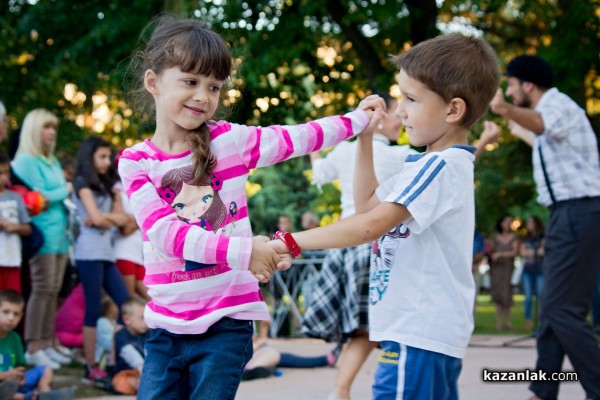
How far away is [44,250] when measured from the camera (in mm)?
7375

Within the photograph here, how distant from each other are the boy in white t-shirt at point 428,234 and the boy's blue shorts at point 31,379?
361 centimetres

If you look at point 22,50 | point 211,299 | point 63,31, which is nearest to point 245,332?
point 211,299

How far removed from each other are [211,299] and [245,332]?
17 centimetres

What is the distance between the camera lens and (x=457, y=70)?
307 cm

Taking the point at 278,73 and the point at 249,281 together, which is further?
the point at 278,73

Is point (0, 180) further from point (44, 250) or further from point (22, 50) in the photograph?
point (22, 50)

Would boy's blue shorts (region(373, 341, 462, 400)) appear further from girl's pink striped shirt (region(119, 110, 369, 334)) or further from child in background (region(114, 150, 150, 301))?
child in background (region(114, 150, 150, 301))

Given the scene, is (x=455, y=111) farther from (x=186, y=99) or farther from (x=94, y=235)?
(x=94, y=235)

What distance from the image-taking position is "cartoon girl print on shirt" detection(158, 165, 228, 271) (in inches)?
122

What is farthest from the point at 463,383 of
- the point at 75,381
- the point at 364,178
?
the point at 364,178

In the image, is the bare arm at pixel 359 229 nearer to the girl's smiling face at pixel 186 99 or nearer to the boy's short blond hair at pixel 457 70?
the boy's short blond hair at pixel 457 70

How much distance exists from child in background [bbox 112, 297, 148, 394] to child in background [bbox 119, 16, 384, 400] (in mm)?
3538

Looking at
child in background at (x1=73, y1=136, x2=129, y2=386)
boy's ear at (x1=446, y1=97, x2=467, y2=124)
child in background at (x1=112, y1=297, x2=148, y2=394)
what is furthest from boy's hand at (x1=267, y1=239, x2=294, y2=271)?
child in background at (x1=73, y1=136, x2=129, y2=386)

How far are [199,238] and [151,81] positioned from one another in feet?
2.33
